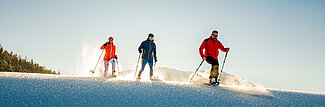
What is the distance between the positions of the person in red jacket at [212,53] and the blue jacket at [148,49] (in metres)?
2.57

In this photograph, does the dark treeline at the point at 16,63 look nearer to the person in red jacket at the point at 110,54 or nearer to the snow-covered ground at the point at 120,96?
the person in red jacket at the point at 110,54

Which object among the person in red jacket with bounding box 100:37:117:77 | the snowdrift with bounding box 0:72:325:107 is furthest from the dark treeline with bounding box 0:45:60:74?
the snowdrift with bounding box 0:72:325:107

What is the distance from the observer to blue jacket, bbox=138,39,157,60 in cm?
1268

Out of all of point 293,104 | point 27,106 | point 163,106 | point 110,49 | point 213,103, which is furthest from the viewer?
point 110,49

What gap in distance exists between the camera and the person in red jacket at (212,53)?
34.6 feet

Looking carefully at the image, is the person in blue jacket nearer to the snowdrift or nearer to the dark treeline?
the snowdrift

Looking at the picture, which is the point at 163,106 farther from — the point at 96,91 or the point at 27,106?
the point at 27,106

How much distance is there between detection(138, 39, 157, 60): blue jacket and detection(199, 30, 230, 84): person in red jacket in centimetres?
257

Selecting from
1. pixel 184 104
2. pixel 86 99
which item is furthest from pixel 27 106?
pixel 184 104

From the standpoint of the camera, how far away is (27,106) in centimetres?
557

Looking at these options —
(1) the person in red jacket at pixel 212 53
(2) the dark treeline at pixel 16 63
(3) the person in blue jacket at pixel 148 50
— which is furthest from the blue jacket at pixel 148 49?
(2) the dark treeline at pixel 16 63

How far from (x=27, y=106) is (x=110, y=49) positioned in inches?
335

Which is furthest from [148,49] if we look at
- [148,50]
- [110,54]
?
[110,54]

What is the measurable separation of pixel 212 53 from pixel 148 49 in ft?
9.98
